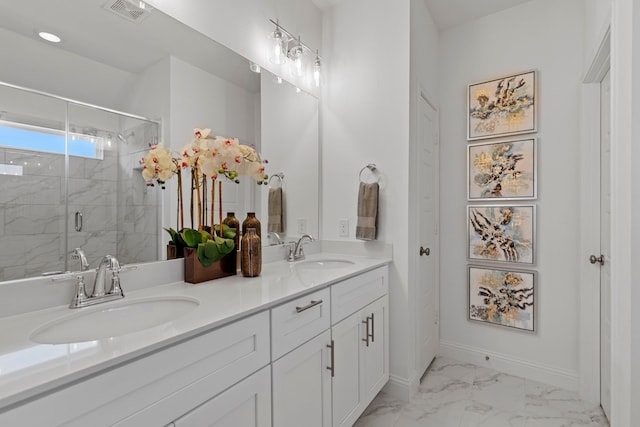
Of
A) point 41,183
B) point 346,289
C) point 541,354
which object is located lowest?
point 541,354

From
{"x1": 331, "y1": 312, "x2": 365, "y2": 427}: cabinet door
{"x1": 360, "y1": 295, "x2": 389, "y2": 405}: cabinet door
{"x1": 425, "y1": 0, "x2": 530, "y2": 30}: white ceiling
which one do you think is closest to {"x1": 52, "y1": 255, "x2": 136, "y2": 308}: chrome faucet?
{"x1": 331, "y1": 312, "x2": 365, "y2": 427}: cabinet door

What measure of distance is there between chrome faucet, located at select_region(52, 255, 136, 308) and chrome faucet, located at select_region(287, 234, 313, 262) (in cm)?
102

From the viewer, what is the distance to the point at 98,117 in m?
Result: 1.19

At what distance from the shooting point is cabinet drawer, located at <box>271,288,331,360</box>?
1.14 m

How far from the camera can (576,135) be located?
2158 mm

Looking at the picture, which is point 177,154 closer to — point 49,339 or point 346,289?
point 49,339

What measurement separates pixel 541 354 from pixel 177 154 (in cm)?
267

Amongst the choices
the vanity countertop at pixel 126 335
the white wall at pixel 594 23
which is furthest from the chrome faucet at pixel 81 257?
the white wall at pixel 594 23

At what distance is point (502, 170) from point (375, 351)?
5.29 feet

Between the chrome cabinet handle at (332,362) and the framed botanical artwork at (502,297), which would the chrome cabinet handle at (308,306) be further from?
the framed botanical artwork at (502,297)

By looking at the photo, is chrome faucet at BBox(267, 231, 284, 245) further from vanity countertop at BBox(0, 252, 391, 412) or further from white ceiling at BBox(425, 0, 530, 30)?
white ceiling at BBox(425, 0, 530, 30)

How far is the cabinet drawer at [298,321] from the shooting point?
114 centimetres

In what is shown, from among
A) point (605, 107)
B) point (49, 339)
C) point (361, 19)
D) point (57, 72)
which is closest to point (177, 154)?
point (57, 72)

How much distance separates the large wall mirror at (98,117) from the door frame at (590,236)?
6.96 feet
